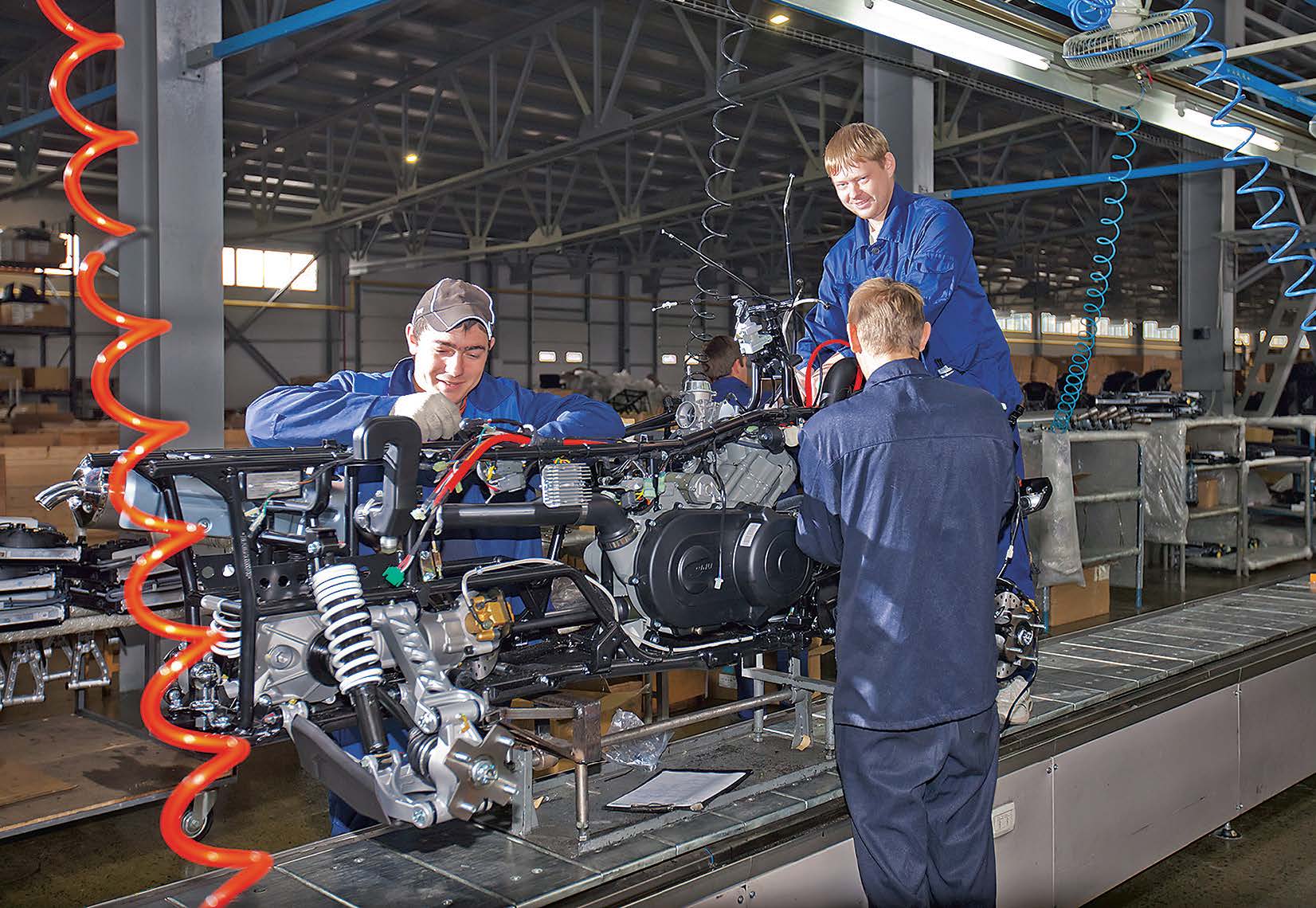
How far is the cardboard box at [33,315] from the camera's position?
10.1 m

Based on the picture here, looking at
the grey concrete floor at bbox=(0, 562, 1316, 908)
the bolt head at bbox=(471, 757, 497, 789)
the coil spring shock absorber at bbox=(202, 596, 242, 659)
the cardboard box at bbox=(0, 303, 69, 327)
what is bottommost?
the grey concrete floor at bbox=(0, 562, 1316, 908)

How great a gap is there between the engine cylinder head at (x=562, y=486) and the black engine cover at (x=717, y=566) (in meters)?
0.22

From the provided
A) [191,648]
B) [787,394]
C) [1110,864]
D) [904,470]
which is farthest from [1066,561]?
[191,648]

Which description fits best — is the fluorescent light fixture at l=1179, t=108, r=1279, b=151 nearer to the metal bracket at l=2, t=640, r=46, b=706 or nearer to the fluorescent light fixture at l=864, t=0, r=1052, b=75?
the fluorescent light fixture at l=864, t=0, r=1052, b=75

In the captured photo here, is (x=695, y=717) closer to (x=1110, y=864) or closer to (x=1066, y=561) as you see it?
(x=1110, y=864)

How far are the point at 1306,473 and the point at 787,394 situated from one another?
664cm

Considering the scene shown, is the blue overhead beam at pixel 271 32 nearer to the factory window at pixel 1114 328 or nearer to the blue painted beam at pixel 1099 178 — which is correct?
the blue painted beam at pixel 1099 178

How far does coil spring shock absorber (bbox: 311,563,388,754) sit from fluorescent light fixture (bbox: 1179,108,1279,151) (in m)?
4.14

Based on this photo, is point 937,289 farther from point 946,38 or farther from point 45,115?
point 45,115

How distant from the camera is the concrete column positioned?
845 cm

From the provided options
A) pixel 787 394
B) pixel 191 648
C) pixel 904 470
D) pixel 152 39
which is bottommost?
pixel 191 648

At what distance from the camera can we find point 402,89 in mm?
9195

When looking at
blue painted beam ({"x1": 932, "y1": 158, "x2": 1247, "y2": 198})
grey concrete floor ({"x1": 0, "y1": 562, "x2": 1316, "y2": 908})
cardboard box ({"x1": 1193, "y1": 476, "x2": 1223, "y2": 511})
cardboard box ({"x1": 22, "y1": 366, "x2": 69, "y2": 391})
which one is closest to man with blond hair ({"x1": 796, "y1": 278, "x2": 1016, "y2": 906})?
grey concrete floor ({"x1": 0, "y1": 562, "x2": 1316, "y2": 908})

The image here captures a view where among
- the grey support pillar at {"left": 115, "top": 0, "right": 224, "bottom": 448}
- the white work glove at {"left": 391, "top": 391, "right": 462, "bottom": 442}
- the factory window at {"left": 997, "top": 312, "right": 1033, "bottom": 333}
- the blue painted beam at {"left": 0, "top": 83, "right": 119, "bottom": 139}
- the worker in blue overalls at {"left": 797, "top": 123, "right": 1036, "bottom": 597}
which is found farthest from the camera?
the factory window at {"left": 997, "top": 312, "right": 1033, "bottom": 333}
